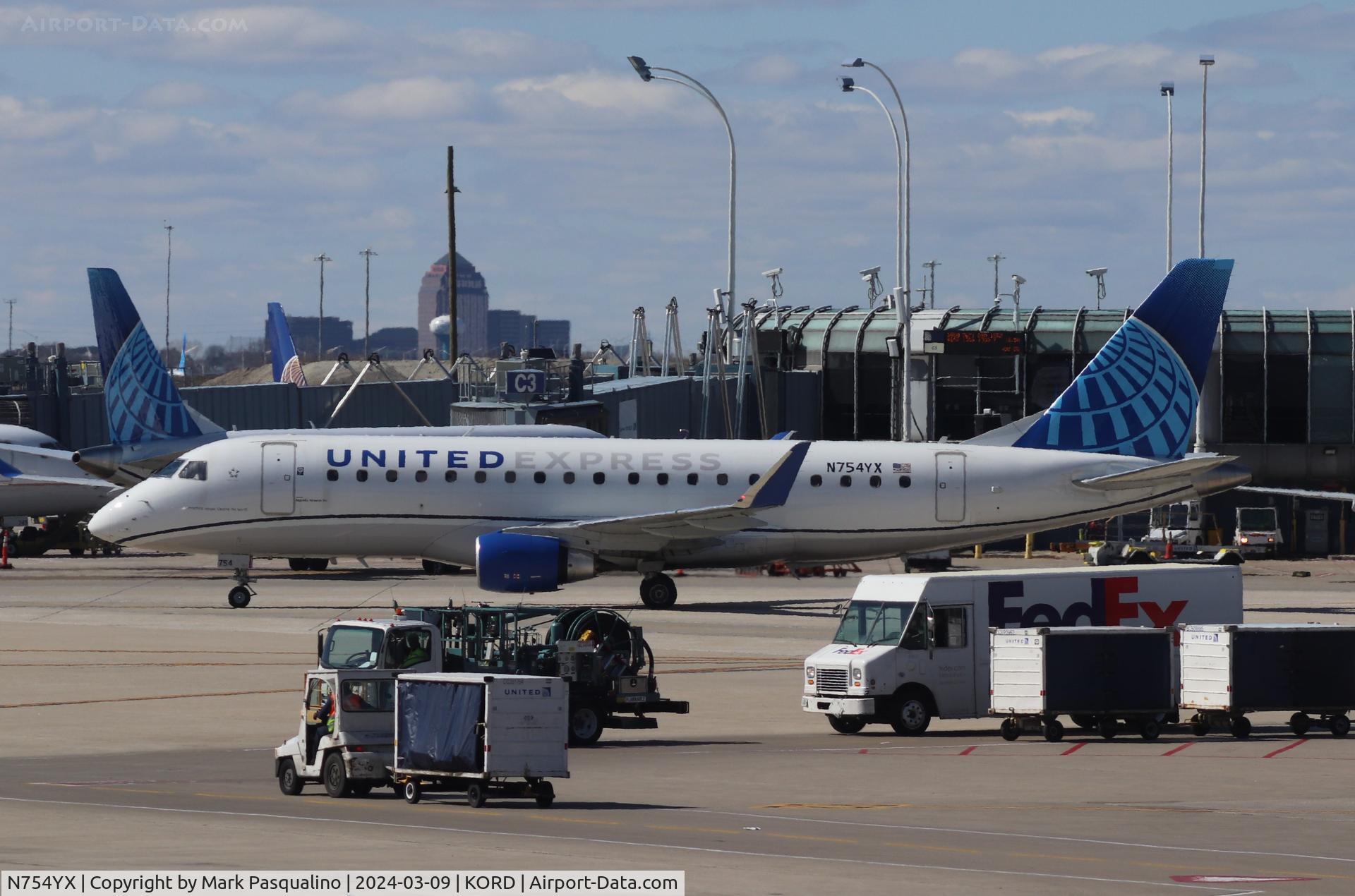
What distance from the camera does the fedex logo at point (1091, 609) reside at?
3184cm

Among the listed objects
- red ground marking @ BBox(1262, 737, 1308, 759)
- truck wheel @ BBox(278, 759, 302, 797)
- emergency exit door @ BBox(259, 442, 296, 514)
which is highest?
emergency exit door @ BBox(259, 442, 296, 514)

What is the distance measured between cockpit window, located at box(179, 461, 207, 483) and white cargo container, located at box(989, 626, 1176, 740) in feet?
84.8

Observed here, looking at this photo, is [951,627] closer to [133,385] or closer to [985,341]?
[133,385]

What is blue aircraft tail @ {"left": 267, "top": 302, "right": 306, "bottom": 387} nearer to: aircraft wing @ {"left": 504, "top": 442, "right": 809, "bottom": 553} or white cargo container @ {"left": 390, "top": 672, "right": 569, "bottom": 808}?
aircraft wing @ {"left": 504, "top": 442, "right": 809, "bottom": 553}

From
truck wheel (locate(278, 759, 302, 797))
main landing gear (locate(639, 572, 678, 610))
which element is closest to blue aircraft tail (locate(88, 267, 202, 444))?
main landing gear (locate(639, 572, 678, 610))

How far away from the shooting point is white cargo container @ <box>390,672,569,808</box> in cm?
2139

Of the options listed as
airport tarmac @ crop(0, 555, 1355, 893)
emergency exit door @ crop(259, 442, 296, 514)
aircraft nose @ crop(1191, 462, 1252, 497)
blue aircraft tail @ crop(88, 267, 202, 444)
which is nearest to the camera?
airport tarmac @ crop(0, 555, 1355, 893)

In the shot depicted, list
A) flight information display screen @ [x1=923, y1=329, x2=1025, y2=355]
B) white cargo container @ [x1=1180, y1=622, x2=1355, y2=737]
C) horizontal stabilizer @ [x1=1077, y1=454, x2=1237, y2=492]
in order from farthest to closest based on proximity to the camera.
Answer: flight information display screen @ [x1=923, y1=329, x2=1025, y2=355] < horizontal stabilizer @ [x1=1077, y1=454, x2=1237, y2=492] < white cargo container @ [x1=1180, y1=622, x2=1355, y2=737]

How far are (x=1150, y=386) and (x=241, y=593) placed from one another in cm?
2602

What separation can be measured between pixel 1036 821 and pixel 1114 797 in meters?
2.61

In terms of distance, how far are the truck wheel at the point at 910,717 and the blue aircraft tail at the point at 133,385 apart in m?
34.6

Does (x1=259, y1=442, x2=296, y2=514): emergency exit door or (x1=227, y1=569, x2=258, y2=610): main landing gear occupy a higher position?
(x1=259, y1=442, x2=296, y2=514): emergency exit door

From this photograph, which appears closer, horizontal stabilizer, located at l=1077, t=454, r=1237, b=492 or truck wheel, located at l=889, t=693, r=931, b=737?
truck wheel, located at l=889, t=693, r=931, b=737

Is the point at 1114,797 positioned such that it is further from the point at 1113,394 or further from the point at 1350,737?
the point at 1113,394
